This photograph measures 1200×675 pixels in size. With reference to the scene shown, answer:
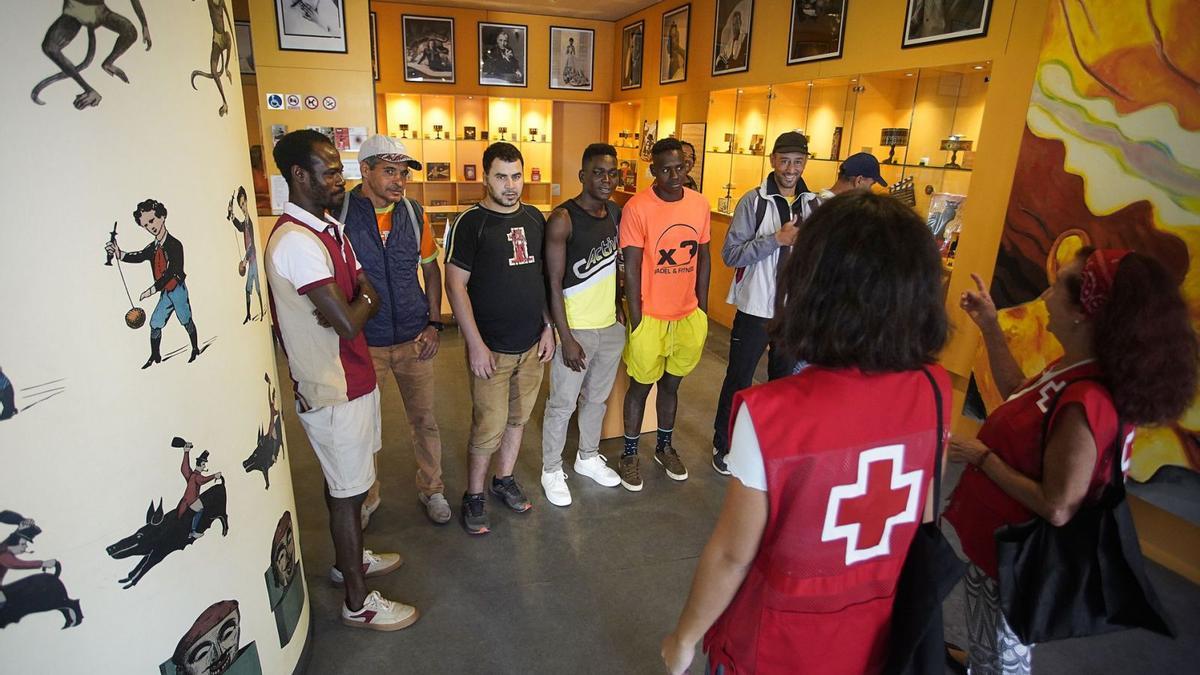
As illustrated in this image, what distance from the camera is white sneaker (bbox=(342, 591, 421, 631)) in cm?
239

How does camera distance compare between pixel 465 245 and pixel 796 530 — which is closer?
pixel 796 530

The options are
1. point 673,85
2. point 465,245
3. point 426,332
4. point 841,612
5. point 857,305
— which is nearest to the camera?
point 857,305

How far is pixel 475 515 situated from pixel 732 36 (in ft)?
17.0

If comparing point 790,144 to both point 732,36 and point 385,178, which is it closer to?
point 385,178

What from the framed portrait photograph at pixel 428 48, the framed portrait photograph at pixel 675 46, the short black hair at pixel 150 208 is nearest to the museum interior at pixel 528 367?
the short black hair at pixel 150 208

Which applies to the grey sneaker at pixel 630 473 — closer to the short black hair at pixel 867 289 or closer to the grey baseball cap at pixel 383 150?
the grey baseball cap at pixel 383 150

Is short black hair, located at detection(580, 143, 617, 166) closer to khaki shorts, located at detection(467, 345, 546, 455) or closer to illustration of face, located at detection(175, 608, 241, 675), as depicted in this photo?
khaki shorts, located at detection(467, 345, 546, 455)

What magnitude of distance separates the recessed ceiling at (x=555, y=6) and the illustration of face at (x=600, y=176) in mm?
5525

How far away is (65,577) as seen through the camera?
1.28m

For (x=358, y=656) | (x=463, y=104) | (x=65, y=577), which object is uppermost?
(x=463, y=104)

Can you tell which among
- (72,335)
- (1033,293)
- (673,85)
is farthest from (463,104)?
(72,335)

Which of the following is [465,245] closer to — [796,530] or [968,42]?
[796,530]

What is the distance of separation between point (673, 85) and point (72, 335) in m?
6.97

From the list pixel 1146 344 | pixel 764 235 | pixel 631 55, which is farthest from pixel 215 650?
pixel 631 55
